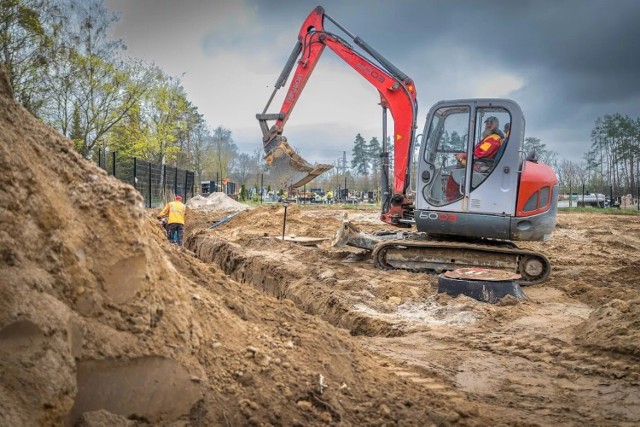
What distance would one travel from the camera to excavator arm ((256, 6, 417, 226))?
1131cm

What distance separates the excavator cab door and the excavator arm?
1.88 m

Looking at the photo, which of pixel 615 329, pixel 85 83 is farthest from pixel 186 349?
pixel 85 83

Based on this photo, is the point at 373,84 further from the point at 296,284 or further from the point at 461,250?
the point at 296,284

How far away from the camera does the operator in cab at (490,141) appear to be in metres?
8.83

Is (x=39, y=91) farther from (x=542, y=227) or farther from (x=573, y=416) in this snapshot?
(x=573, y=416)

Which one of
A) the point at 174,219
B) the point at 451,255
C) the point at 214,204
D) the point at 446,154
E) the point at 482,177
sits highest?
the point at 446,154

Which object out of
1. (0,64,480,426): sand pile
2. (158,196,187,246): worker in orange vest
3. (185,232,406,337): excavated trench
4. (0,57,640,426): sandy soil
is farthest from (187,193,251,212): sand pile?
(0,64,480,426): sand pile

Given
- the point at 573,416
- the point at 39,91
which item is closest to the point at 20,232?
the point at 573,416

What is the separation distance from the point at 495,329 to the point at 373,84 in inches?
282

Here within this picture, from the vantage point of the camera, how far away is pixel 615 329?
5.16m

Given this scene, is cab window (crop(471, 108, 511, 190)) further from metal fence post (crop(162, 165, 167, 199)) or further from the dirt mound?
metal fence post (crop(162, 165, 167, 199))

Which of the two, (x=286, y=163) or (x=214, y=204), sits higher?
(x=286, y=163)

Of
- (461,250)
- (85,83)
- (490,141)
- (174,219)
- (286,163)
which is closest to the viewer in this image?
(490,141)

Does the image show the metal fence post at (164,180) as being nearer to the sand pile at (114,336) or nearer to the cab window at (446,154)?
the cab window at (446,154)
